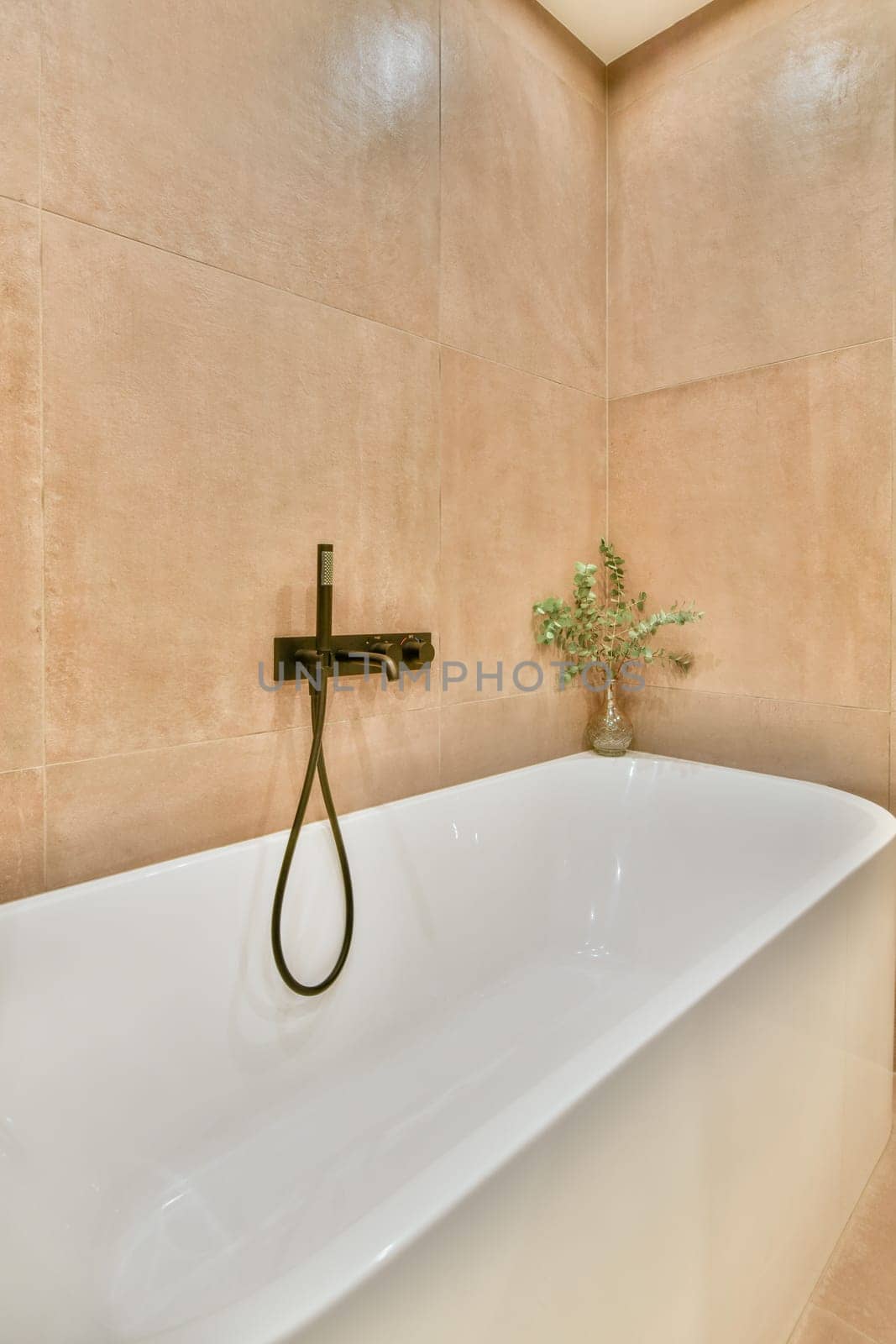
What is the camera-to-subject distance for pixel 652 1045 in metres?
0.75

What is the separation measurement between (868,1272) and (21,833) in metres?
1.59

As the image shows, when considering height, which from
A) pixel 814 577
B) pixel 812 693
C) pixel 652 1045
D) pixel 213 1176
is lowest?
pixel 213 1176

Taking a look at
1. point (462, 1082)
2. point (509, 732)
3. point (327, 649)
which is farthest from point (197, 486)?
point (462, 1082)

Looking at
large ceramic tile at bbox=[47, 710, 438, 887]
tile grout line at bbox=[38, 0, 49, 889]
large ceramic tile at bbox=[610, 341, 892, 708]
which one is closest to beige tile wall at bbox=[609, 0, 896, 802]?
large ceramic tile at bbox=[610, 341, 892, 708]

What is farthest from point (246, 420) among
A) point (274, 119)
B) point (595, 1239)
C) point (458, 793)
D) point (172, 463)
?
point (595, 1239)

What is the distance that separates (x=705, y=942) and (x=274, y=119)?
1940 mm

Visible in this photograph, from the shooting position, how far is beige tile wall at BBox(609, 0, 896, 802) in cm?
177

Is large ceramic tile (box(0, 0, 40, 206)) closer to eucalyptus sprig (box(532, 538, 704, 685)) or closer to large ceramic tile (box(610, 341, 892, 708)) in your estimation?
eucalyptus sprig (box(532, 538, 704, 685))

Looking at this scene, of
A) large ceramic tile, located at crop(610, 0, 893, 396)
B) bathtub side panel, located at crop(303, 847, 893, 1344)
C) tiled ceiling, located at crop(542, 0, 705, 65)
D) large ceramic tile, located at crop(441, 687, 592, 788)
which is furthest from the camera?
tiled ceiling, located at crop(542, 0, 705, 65)

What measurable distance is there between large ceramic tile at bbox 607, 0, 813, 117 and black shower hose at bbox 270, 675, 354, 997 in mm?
2034

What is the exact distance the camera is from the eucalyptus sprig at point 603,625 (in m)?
2.06

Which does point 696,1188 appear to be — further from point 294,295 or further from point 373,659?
point 294,295

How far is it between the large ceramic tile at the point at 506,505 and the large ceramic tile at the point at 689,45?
913 millimetres

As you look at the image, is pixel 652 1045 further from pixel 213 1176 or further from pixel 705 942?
pixel 705 942
